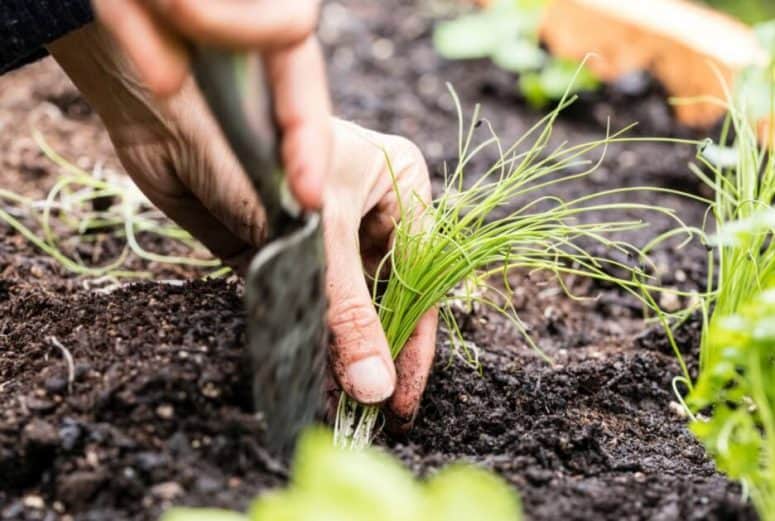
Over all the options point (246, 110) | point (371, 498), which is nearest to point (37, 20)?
point (246, 110)

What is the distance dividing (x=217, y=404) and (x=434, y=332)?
0.45m

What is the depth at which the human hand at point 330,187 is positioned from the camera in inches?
55.1

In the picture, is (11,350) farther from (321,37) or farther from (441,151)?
(321,37)

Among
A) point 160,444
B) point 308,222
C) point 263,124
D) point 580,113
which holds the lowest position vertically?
point 580,113

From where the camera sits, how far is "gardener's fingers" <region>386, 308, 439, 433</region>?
1.47m

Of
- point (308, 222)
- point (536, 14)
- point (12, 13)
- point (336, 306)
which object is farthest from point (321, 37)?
point (308, 222)

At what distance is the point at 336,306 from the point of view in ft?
4.55

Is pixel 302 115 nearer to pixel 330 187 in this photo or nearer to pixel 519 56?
pixel 330 187

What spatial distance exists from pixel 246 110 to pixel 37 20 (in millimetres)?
658

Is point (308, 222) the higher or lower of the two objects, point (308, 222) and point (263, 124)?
the lower

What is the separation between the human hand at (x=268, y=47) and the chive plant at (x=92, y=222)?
93 cm

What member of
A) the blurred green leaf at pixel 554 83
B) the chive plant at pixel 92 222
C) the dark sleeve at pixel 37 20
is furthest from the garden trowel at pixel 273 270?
the blurred green leaf at pixel 554 83

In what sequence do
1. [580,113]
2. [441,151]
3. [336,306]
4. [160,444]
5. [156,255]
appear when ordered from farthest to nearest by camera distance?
[580,113] → [441,151] → [156,255] → [336,306] → [160,444]

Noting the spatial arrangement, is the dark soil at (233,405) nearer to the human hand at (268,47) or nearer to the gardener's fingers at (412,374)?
the gardener's fingers at (412,374)
